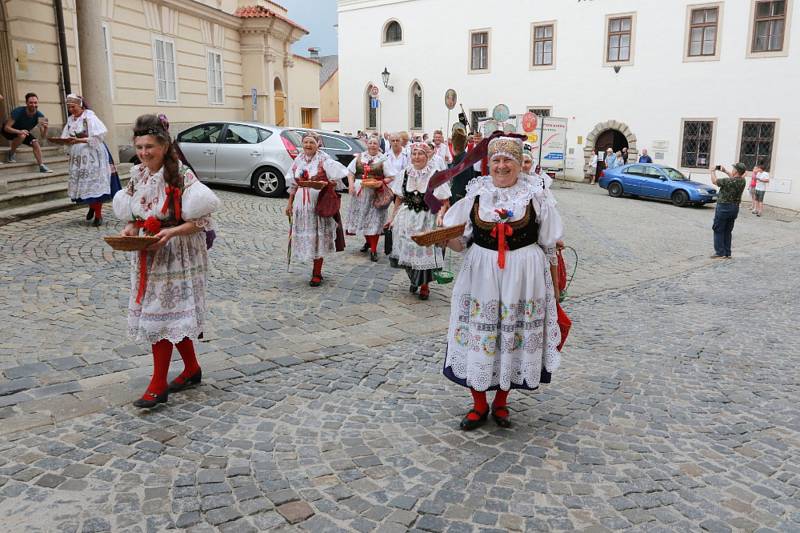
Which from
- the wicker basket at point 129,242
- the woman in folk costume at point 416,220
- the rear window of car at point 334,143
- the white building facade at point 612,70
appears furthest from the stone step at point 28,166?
the white building facade at point 612,70

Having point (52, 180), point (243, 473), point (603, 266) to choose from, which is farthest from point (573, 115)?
point (243, 473)

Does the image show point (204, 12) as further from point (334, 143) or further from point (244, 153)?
point (244, 153)

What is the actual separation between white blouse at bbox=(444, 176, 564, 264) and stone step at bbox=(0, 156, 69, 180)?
33.9 ft

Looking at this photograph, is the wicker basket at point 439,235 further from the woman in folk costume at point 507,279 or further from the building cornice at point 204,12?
the building cornice at point 204,12

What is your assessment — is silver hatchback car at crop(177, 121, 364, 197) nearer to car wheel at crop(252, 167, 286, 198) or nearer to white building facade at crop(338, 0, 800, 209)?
car wheel at crop(252, 167, 286, 198)

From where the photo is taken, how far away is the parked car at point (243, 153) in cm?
1432

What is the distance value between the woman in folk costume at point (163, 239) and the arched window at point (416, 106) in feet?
99.7

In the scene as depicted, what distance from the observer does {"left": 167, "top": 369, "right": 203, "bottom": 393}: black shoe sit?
15.3 ft

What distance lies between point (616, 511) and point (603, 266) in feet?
24.0

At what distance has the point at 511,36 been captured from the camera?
29.8 meters

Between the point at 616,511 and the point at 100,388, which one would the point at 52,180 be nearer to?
the point at 100,388

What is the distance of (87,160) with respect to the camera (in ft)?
32.6

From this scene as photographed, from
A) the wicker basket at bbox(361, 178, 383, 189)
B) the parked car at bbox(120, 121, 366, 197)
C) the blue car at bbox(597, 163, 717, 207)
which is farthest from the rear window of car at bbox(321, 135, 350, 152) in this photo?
the blue car at bbox(597, 163, 717, 207)

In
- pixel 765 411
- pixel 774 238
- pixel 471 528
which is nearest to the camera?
pixel 471 528
